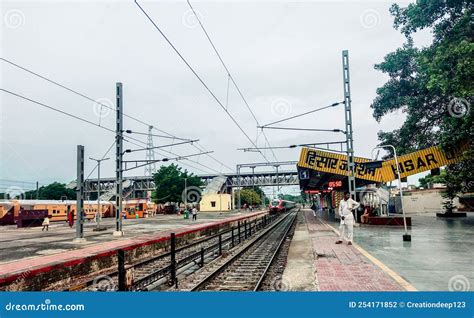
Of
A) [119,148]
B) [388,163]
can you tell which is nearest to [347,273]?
[119,148]

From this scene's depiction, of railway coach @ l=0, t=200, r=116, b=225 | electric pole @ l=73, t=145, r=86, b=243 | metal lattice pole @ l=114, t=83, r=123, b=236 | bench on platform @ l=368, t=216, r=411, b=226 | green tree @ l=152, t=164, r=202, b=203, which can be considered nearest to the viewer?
electric pole @ l=73, t=145, r=86, b=243

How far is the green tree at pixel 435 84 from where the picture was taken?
15023 millimetres

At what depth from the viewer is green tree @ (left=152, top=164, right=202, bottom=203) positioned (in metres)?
55.9

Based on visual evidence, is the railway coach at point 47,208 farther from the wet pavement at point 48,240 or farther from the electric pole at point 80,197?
the electric pole at point 80,197

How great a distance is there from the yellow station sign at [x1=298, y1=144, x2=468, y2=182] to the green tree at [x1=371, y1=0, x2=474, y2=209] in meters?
0.81

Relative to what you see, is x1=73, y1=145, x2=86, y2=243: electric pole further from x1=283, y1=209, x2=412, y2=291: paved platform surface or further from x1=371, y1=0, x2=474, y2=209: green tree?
x1=371, y1=0, x2=474, y2=209: green tree

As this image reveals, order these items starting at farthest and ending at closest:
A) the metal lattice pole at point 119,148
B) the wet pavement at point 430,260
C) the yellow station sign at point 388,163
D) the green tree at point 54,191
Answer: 1. the green tree at point 54,191
2. the yellow station sign at point 388,163
3. the metal lattice pole at point 119,148
4. the wet pavement at point 430,260

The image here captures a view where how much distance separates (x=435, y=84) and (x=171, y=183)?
4546cm

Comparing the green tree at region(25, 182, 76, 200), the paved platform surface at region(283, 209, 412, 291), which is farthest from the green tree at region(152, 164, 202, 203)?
the paved platform surface at region(283, 209, 412, 291)

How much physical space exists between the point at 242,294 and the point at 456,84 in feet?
46.2

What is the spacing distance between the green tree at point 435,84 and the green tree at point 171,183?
36.7 m

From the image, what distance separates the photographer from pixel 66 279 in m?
8.79

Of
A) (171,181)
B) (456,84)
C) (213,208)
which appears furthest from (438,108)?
(213,208)

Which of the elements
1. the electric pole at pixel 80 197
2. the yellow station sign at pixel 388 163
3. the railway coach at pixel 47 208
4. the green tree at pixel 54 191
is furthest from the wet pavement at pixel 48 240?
the green tree at pixel 54 191
